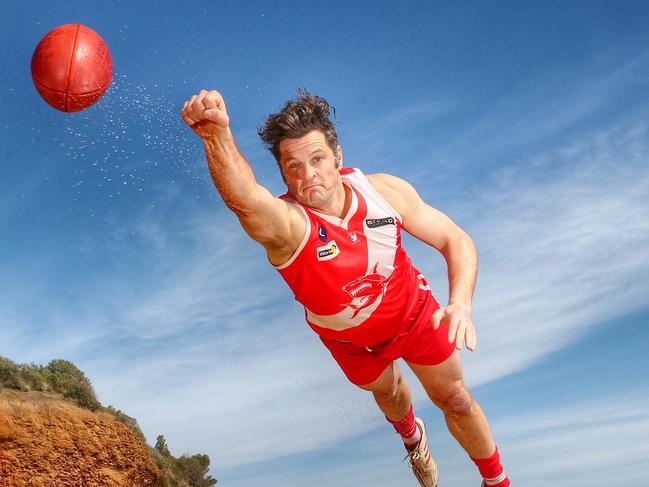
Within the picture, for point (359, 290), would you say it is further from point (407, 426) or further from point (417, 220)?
point (407, 426)

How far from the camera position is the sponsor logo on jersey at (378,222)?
607cm

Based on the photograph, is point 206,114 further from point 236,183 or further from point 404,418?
point 404,418

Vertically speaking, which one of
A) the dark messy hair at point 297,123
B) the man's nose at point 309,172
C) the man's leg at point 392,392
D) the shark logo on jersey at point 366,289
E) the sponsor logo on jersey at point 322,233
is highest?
the dark messy hair at point 297,123

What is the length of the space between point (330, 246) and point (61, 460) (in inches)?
352

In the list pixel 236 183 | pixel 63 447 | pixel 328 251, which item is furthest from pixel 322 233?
pixel 63 447

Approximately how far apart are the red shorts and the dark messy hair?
73.8 inches

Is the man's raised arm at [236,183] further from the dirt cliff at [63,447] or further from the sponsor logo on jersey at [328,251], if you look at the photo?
the dirt cliff at [63,447]

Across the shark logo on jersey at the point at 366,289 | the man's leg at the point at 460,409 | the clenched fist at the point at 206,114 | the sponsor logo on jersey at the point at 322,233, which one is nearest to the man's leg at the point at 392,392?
the man's leg at the point at 460,409

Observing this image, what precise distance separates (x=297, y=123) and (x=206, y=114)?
170 centimetres

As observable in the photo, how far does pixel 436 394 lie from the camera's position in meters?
6.60

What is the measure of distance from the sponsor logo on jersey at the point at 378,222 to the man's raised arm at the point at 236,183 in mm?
815

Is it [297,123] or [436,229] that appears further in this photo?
[436,229]

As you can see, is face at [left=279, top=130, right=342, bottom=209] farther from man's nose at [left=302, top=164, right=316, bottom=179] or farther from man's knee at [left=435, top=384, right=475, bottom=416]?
man's knee at [left=435, top=384, right=475, bottom=416]

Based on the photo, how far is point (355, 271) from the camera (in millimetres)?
5906
